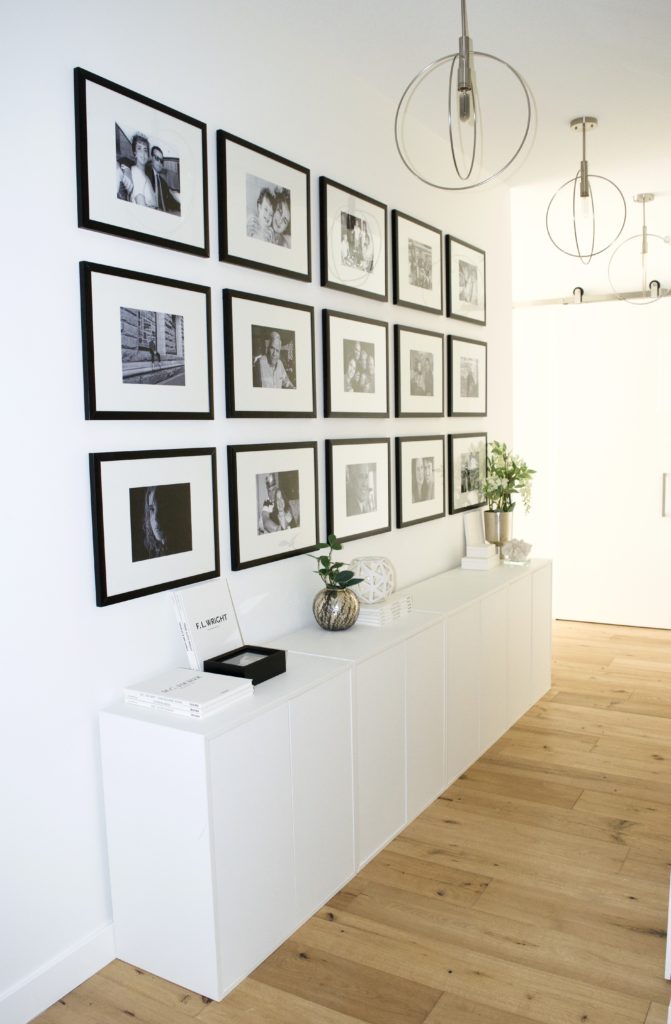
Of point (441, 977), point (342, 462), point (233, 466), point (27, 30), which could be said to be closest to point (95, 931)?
point (441, 977)

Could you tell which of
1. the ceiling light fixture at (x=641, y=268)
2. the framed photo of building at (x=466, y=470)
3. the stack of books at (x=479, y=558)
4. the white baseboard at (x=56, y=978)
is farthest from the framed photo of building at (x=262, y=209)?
the ceiling light fixture at (x=641, y=268)

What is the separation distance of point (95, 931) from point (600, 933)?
4.45 feet

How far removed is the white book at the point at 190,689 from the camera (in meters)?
2.07

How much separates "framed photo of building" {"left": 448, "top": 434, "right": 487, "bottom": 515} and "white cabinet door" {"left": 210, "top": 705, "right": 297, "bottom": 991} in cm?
206

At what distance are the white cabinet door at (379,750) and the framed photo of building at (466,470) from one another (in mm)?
1420

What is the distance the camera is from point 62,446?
2.01 metres

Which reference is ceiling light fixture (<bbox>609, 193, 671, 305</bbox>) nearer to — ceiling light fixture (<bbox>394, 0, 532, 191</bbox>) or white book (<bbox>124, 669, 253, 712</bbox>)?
ceiling light fixture (<bbox>394, 0, 532, 191</bbox>)

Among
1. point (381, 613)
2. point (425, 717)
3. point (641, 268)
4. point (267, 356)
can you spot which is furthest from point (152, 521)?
point (641, 268)

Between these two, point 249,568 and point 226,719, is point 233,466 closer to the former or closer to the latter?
point 249,568

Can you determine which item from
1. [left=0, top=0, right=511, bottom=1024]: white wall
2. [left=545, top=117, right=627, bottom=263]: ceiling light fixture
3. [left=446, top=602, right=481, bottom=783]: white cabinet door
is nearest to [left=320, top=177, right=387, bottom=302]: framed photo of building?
[left=0, top=0, right=511, bottom=1024]: white wall

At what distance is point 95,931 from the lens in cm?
215

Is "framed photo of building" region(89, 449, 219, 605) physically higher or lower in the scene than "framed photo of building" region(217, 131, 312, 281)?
lower

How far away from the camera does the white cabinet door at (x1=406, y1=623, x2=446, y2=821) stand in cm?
290

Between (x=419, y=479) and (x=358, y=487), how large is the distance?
554 millimetres
